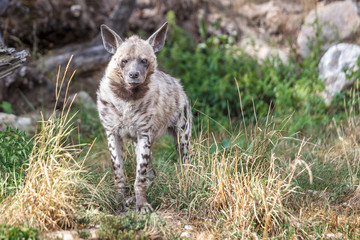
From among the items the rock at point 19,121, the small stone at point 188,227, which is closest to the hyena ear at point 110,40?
the small stone at point 188,227

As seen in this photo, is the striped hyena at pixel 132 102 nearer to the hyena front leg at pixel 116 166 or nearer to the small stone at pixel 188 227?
the hyena front leg at pixel 116 166

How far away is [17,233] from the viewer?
13.0ft

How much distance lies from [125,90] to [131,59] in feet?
1.16

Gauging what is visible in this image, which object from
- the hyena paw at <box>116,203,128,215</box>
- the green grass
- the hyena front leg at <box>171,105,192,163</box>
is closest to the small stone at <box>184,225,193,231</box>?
the green grass

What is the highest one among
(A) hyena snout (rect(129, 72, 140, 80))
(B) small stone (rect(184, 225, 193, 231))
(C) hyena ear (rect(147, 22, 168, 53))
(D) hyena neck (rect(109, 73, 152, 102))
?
(C) hyena ear (rect(147, 22, 168, 53))

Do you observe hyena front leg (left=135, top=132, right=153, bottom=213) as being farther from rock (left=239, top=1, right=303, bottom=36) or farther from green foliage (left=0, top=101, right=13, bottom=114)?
rock (left=239, top=1, right=303, bottom=36)

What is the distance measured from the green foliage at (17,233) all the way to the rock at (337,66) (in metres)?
5.90

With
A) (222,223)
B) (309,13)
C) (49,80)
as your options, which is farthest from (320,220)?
(309,13)

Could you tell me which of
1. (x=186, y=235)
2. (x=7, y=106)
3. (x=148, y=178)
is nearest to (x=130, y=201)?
(x=148, y=178)

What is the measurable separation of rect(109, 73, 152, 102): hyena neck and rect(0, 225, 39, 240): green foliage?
1830 mm

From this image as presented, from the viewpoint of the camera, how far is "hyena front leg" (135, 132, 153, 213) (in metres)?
5.16

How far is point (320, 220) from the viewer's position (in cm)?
487

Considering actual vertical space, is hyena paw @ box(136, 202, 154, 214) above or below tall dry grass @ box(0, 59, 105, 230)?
below

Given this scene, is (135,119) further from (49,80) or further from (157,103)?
(49,80)
